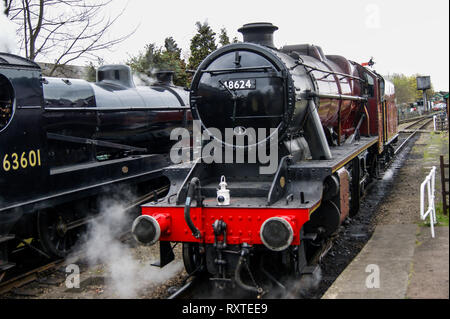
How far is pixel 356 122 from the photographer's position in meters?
9.95

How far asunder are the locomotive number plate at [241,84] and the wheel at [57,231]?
133 inches

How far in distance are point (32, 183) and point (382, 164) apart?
32.2 feet

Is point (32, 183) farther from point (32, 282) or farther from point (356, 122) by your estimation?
point (356, 122)

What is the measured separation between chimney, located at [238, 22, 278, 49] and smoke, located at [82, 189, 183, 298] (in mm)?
3198

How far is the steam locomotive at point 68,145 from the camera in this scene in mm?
6020

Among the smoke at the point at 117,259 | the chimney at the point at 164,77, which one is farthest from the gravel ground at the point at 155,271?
the chimney at the point at 164,77

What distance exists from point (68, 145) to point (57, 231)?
4.41 feet

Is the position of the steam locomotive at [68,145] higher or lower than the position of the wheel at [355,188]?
higher

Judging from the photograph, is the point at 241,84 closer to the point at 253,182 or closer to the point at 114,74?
the point at 253,182

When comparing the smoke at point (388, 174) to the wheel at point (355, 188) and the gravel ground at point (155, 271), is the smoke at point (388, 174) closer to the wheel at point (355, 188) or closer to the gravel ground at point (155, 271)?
the gravel ground at point (155, 271)

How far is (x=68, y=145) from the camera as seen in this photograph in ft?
24.2

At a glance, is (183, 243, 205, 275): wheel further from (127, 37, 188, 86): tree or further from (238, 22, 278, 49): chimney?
(127, 37, 188, 86): tree

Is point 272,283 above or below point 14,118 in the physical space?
below

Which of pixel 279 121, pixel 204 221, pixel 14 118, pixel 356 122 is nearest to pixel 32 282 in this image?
pixel 14 118
